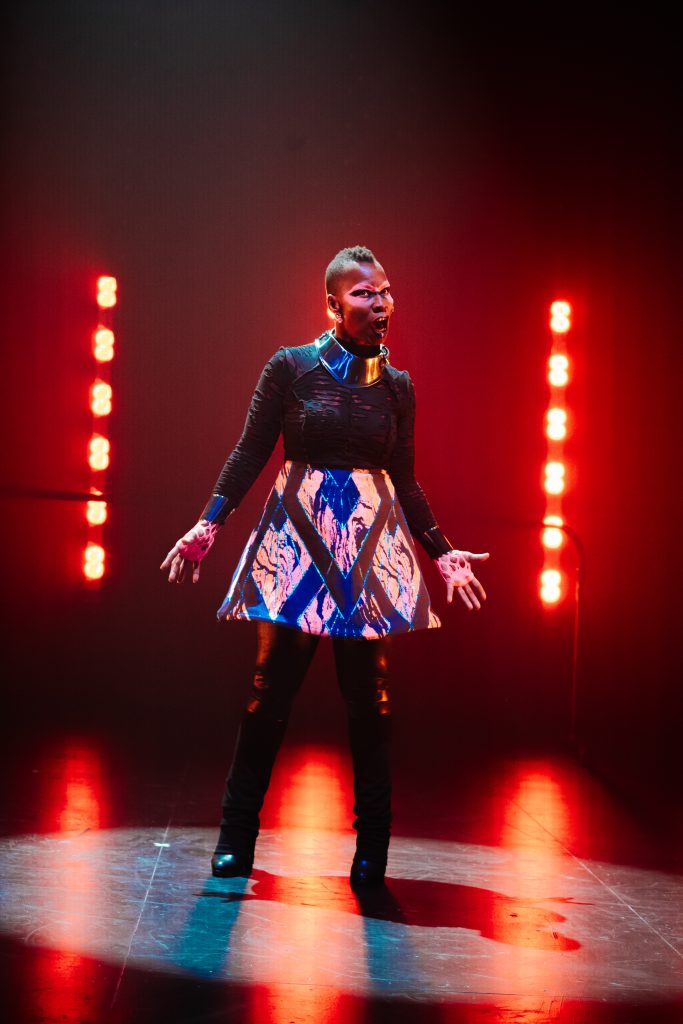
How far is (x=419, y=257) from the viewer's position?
4.91 m

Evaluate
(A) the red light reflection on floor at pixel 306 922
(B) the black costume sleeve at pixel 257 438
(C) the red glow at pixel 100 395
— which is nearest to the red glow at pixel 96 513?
(C) the red glow at pixel 100 395

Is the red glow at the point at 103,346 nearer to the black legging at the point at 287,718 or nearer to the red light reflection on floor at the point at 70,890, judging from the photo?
the red light reflection on floor at the point at 70,890

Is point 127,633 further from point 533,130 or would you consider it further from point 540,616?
point 533,130

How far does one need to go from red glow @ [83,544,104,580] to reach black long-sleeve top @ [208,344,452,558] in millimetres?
2443

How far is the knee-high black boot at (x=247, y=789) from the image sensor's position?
2.44 meters

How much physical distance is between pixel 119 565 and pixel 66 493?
1.23 ft

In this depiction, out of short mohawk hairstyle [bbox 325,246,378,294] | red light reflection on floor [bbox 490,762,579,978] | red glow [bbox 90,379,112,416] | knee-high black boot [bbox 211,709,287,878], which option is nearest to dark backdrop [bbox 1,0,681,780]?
red glow [bbox 90,379,112,416]

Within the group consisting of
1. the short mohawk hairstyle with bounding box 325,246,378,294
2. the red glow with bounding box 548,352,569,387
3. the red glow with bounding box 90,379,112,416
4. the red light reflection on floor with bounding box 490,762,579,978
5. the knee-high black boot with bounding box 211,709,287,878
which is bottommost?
the red light reflection on floor with bounding box 490,762,579,978

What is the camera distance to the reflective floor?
5.63ft

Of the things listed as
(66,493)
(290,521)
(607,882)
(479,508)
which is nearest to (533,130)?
(479,508)

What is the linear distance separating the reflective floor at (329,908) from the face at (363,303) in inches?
45.6

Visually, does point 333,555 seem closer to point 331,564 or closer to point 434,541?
point 331,564

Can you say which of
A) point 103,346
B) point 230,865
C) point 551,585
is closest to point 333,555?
point 230,865

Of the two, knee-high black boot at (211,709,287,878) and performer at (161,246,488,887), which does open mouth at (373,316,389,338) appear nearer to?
performer at (161,246,488,887)
